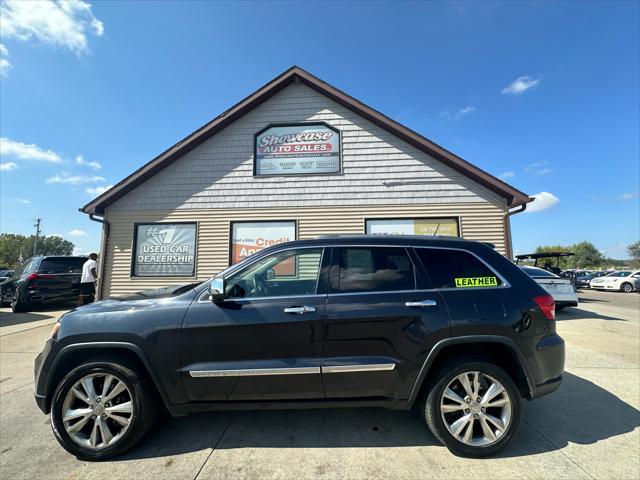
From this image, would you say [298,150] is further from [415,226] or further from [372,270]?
[372,270]

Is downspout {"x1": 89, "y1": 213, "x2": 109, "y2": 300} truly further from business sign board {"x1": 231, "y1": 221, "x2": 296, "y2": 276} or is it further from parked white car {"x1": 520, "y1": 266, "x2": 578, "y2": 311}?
parked white car {"x1": 520, "y1": 266, "x2": 578, "y2": 311}

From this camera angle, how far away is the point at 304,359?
97.6 inches

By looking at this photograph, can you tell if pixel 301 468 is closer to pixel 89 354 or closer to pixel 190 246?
pixel 89 354

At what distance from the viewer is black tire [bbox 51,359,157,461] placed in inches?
96.7

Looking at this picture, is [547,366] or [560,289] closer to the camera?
[547,366]

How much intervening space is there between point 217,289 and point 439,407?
2082mm

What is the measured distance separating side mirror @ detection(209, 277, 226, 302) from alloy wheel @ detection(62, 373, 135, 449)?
1.06 meters

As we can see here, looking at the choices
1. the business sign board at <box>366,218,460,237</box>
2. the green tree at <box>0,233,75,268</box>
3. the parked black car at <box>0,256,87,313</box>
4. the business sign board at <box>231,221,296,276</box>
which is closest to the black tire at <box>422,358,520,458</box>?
the business sign board at <box>366,218,460,237</box>

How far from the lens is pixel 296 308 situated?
2523mm

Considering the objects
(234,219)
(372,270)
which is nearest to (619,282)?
(234,219)

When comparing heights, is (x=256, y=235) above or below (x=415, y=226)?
below

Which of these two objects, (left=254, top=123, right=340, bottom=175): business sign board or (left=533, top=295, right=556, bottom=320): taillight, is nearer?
(left=533, top=295, right=556, bottom=320): taillight

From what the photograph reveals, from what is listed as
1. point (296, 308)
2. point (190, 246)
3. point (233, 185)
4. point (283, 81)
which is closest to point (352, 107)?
point (283, 81)

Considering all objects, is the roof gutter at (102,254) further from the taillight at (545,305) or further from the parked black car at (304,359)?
the taillight at (545,305)
